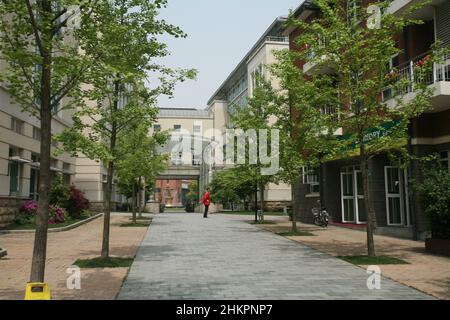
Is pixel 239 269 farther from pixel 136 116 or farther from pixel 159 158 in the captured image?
pixel 159 158

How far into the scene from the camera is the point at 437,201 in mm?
12094

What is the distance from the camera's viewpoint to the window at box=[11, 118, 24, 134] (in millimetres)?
21178

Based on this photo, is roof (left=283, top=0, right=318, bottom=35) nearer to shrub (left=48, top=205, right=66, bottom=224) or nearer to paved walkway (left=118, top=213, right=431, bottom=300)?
paved walkway (left=118, top=213, right=431, bottom=300)

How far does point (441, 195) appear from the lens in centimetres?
1205

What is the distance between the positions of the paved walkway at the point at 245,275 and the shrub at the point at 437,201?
3067 millimetres

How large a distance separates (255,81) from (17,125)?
13.1m

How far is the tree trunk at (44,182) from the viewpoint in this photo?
20.3 feet

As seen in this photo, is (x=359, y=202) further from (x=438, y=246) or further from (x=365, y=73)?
(x=365, y=73)

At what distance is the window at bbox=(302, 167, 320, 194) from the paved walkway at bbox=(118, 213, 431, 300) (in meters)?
10.7

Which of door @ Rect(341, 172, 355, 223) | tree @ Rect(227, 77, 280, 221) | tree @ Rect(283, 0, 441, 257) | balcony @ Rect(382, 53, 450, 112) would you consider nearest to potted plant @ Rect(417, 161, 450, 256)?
tree @ Rect(283, 0, 441, 257)

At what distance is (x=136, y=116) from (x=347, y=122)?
5.56 meters

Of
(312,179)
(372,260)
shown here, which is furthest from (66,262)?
(312,179)

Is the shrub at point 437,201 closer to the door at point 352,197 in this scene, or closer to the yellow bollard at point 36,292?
the door at point 352,197
